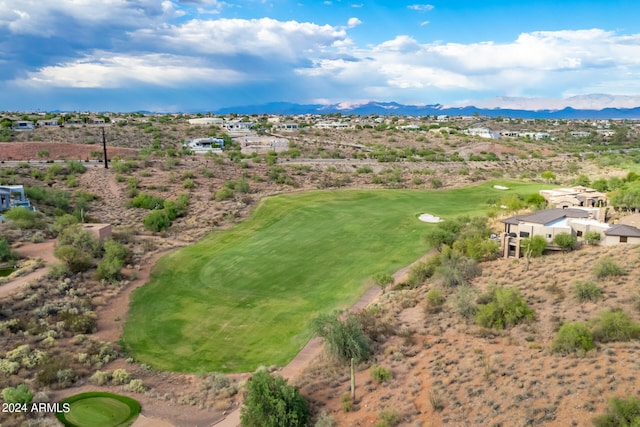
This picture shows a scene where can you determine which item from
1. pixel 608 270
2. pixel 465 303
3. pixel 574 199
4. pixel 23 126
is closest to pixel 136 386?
pixel 465 303

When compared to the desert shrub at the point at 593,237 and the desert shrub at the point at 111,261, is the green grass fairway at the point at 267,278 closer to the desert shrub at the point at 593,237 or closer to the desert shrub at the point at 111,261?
the desert shrub at the point at 111,261

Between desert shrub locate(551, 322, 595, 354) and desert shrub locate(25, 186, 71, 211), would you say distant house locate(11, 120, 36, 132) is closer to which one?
desert shrub locate(25, 186, 71, 211)

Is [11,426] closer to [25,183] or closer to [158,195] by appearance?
[158,195]

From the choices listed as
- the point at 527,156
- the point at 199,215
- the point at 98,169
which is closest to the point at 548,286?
the point at 199,215

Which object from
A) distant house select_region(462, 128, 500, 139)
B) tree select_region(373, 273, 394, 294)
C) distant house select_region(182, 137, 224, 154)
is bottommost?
tree select_region(373, 273, 394, 294)

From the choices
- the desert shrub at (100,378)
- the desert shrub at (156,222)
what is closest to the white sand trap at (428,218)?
the desert shrub at (156,222)

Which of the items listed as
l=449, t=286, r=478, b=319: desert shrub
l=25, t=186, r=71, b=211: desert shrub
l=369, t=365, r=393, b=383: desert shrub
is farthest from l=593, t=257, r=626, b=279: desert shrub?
l=25, t=186, r=71, b=211: desert shrub
